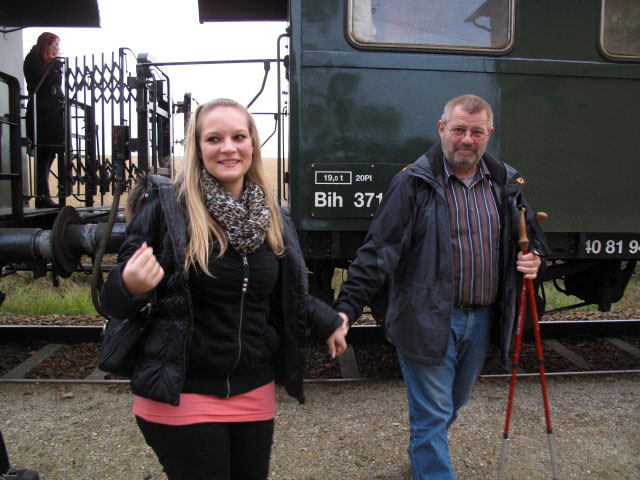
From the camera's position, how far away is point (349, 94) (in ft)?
11.9

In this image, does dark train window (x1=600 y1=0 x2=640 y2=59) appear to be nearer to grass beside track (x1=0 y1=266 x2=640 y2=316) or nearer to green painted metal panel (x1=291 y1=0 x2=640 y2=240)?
green painted metal panel (x1=291 y1=0 x2=640 y2=240)

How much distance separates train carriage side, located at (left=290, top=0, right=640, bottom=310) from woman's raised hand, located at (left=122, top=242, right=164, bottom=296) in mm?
2027

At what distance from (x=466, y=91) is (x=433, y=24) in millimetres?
474

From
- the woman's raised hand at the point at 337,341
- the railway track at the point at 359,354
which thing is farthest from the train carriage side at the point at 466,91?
the woman's raised hand at the point at 337,341

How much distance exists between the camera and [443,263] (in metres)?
2.44

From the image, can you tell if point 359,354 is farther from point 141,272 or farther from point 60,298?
point 60,298

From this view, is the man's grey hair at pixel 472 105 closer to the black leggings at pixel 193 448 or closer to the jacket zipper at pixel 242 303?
the jacket zipper at pixel 242 303

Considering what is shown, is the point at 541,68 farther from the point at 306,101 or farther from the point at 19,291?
the point at 19,291

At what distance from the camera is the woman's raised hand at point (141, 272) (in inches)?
64.0

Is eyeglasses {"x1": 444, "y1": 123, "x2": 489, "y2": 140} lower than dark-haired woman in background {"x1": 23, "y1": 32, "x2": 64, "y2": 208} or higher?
lower

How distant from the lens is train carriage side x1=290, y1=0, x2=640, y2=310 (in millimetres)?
3602

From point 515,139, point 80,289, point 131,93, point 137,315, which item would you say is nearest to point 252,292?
point 137,315

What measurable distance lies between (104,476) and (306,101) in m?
2.45

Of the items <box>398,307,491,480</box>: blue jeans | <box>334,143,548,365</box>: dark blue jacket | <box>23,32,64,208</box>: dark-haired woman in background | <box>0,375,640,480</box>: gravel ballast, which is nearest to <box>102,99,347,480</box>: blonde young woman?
<box>334,143,548,365</box>: dark blue jacket
